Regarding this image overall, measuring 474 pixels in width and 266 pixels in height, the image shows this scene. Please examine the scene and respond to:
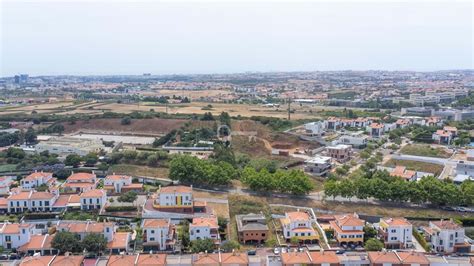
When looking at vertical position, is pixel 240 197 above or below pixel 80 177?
below

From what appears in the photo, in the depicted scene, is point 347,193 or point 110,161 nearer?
point 347,193

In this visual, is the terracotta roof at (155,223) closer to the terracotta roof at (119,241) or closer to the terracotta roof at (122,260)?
the terracotta roof at (119,241)

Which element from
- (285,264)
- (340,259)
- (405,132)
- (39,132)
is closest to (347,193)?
(340,259)

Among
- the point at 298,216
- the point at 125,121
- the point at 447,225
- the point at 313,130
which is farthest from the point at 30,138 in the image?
the point at 447,225

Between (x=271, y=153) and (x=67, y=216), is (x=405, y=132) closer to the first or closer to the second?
(x=271, y=153)

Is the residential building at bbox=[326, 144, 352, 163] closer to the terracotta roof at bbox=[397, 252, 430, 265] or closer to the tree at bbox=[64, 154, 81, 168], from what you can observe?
the terracotta roof at bbox=[397, 252, 430, 265]

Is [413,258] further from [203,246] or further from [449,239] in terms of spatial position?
[203,246]
